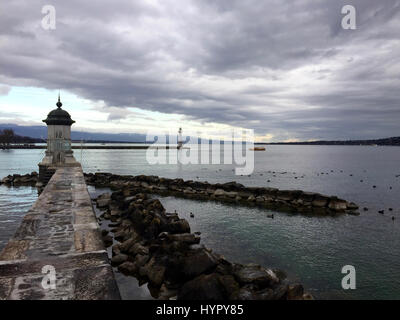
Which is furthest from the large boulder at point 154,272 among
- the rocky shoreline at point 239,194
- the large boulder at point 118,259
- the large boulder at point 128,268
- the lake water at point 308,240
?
the rocky shoreline at point 239,194

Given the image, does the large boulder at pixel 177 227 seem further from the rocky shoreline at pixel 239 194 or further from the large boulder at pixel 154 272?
the rocky shoreline at pixel 239 194

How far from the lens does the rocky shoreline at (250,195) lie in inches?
972

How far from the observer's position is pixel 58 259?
7.41m

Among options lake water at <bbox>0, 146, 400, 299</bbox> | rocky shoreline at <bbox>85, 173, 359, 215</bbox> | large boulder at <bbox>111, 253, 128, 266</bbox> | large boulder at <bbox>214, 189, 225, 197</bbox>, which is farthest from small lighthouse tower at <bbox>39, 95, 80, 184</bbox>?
large boulder at <bbox>111, 253, 128, 266</bbox>

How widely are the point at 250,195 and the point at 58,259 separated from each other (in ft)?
76.6

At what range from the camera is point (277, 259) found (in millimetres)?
13156

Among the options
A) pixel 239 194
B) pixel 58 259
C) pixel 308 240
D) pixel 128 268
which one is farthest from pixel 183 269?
pixel 239 194

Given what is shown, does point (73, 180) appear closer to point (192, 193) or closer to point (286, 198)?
point (192, 193)

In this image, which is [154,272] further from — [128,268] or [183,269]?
[128,268]

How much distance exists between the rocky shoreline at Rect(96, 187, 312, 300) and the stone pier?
2.66m

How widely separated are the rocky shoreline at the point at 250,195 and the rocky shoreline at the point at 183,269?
1341 cm

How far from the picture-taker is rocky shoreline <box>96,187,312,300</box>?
8469 millimetres

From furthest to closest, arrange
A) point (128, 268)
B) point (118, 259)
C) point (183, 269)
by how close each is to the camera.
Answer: point (118, 259) < point (128, 268) < point (183, 269)
